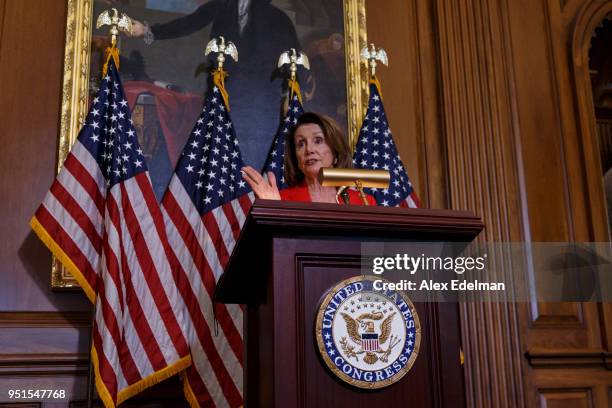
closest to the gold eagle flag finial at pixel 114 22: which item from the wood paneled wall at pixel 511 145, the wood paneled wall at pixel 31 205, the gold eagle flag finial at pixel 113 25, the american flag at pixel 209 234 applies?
the gold eagle flag finial at pixel 113 25

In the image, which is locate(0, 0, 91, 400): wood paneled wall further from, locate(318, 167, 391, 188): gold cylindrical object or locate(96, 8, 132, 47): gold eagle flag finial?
locate(318, 167, 391, 188): gold cylindrical object

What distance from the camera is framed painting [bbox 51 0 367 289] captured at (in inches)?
156

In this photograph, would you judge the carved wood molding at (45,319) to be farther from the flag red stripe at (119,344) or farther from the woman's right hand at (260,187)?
the woman's right hand at (260,187)

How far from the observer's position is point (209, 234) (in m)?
3.75

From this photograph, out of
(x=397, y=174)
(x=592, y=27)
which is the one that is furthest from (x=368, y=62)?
(x=592, y=27)

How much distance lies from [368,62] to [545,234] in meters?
1.62

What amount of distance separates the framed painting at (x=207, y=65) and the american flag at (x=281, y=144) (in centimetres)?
9

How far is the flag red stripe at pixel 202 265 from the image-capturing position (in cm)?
361

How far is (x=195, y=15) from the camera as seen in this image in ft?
14.0

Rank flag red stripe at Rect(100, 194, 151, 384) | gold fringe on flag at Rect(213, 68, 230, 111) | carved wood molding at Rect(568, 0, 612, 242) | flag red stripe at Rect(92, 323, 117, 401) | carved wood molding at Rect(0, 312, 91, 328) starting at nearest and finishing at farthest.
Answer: flag red stripe at Rect(92, 323, 117, 401), flag red stripe at Rect(100, 194, 151, 384), carved wood molding at Rect(0, 312, 91, 328), gold fringe on flag at Rect(213, 68, 230, 111), carved wood molding at Rect(568, 0, 612, 242)

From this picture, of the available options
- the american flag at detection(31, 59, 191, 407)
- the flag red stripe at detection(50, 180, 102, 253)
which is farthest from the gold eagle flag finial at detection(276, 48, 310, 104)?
the flag red stripe at detection(50, 180, 102, 253)

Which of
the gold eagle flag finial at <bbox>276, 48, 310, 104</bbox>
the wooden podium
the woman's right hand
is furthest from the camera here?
the gold eagle flag finial at <bbox>276, 48, 310, 104</bbox>

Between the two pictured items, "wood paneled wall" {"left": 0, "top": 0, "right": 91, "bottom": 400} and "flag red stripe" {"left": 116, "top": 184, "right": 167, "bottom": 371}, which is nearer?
"flag red stripe" {"left": 116, "top": 184, "right": 167, "bottom": 371}

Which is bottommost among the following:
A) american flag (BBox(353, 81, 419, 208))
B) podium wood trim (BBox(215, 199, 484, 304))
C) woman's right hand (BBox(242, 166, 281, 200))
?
podium wood trim (BBox(215, 199, 484, 304))
